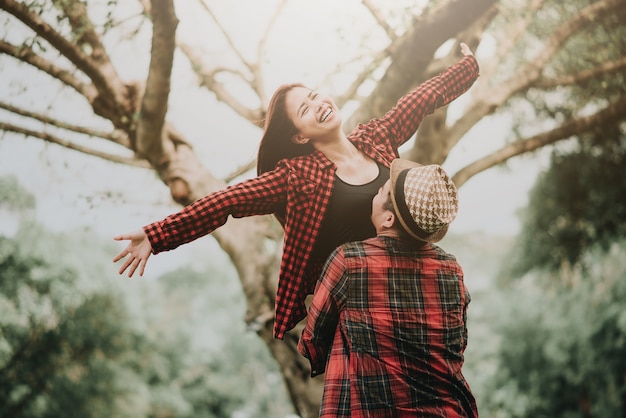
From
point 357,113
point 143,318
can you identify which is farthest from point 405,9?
point 143,318

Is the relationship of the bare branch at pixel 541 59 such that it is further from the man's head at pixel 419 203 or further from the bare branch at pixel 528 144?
the man's head at pixel 419 203

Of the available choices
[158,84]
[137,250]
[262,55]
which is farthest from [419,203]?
[262,55]

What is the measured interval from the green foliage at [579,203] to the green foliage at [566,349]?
0.48 metres

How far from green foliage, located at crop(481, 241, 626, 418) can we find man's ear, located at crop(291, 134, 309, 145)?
6.73 meters

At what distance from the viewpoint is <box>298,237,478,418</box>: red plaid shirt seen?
174 centimetres

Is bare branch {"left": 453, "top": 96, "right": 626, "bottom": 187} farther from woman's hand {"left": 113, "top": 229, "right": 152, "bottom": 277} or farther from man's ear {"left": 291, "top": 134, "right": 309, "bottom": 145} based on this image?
woman's hand {"left": 113, "top": 229, "right": 152, "bottom": 277}

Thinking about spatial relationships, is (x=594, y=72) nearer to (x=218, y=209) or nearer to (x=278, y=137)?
(x=278, y=137)

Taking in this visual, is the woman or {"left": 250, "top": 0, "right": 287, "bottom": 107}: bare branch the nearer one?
the woman

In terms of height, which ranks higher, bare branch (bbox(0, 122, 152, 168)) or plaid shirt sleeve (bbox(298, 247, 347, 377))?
bare branch (bbox(0, 122, 152, 168))

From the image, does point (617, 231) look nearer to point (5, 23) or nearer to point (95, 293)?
point (5, 23)

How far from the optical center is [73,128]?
383cm

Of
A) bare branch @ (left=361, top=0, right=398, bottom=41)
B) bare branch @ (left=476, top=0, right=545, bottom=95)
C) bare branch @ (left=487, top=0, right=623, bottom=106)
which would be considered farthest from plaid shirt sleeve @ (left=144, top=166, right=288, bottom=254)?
bare branch @ (left=476, top=0, right=545, bottom=95)

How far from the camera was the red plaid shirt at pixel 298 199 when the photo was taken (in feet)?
6.17

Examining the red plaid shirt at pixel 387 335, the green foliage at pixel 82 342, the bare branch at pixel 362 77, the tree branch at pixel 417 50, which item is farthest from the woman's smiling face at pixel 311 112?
the green foliage at pixel 82 342
